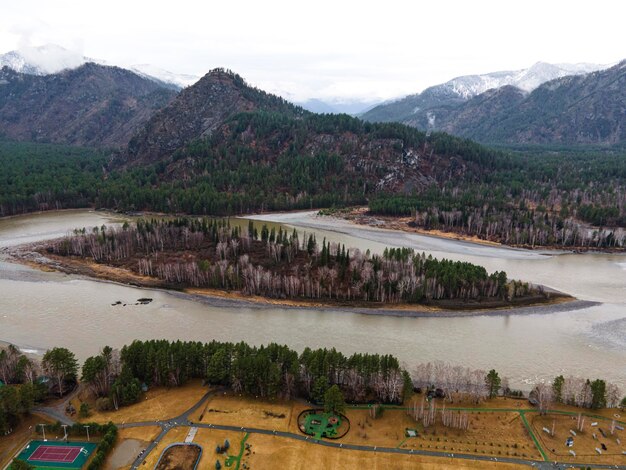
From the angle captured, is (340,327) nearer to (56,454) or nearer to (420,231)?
(56,454)

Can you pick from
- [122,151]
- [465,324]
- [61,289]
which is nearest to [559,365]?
[465,324]

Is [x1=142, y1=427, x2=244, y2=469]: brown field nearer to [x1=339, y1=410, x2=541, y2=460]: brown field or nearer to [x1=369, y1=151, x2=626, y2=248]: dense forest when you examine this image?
[x1=339, y1=410, x2=541, y2=460]: brown field

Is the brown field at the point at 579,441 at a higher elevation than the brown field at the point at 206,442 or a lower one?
higher

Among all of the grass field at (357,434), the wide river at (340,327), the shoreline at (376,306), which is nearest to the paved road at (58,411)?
the grass field at (357,434)

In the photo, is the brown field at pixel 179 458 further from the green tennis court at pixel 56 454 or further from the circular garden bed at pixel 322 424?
the circular garden bed at pixel 322 424

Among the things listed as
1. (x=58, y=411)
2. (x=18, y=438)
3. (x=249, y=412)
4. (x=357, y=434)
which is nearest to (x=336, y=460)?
(x=357, y=434)

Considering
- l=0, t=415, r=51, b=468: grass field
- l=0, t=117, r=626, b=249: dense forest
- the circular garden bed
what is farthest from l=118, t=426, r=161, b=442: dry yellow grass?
l=0, t=117, r=626, b=249: dense forest

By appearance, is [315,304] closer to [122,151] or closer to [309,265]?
[309,265]
